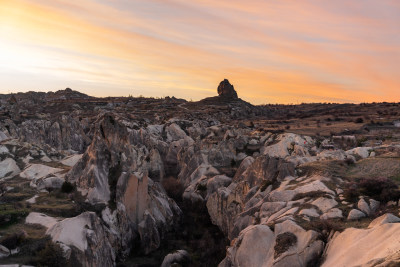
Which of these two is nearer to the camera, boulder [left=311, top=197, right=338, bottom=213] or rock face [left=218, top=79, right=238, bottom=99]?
boulder [left=311, top=197, right=338, bottom=213]

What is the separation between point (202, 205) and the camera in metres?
43.5

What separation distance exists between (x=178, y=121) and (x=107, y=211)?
56343 mm

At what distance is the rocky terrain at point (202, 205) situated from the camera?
19.6 m

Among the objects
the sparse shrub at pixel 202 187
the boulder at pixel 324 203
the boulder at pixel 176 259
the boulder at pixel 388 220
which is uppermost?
the boulder at pixel 388 220

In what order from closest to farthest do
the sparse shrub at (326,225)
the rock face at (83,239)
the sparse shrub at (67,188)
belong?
1. the sparse shrub at (326,225)
2. the rock face at (83,239)
3. the sparse shrub at (67,188)

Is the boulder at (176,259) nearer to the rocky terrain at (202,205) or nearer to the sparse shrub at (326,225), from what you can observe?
the rocky terrain at (202,205)

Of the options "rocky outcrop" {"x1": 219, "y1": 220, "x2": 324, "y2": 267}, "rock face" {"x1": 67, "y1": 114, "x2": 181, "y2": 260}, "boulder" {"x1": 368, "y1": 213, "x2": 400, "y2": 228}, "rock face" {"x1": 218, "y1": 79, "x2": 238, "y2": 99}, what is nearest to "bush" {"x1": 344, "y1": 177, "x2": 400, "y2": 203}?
"boulder" {"x1": 368, "y1": 213, "x2": 400, "y2": 228}

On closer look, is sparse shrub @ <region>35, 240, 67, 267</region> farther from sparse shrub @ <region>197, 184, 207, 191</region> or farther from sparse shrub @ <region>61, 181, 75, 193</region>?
sparse shrub @ <region>197, 184, 207, 191</region>

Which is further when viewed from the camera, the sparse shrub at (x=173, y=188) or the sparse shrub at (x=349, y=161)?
the sparse shrub at (x=173, y=188)

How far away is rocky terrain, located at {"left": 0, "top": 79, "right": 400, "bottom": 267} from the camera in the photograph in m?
19.6

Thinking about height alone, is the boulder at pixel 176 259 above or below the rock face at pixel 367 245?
below

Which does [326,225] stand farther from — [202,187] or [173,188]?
[173,188]

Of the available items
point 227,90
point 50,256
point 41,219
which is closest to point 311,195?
point 50,256

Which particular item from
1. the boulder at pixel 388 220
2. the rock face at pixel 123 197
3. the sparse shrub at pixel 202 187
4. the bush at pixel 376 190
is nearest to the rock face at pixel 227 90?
the sparse shrub at pixel 202 187
